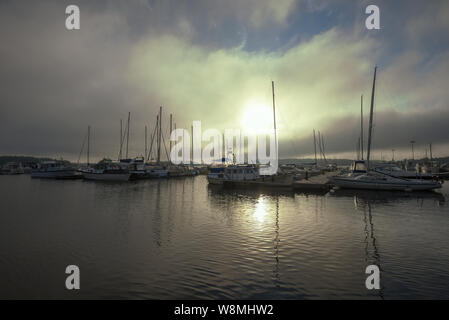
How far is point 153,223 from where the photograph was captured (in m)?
18.1

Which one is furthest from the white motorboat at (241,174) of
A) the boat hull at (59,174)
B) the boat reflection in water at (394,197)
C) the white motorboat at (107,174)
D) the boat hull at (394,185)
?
the boat hull at (59,174)

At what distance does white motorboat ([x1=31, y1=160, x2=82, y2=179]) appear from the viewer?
237ft

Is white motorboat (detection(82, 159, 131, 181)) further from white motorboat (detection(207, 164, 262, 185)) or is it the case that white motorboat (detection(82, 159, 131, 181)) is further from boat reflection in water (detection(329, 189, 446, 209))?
boat reflection in water (detection(329, 189, 446, 209))

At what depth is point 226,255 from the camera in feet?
37.6

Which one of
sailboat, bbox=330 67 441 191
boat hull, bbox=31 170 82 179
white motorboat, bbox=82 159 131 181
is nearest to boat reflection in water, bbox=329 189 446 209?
sailboat, bbox=330 67 441 191

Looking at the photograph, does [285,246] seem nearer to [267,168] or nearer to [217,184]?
[217,184]

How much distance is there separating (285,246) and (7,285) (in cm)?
1158

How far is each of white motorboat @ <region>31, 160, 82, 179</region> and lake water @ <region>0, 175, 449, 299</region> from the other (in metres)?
58.1

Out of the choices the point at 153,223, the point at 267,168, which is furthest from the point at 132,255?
the point at 267,168

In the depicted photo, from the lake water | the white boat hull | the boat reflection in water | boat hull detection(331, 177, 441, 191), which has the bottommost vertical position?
the lake water

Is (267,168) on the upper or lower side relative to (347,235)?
upper

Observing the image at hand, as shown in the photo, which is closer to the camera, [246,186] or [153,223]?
[153,223]

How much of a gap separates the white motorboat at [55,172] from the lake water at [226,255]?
58.1 metres

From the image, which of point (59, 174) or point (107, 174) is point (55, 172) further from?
point (107, 174)
